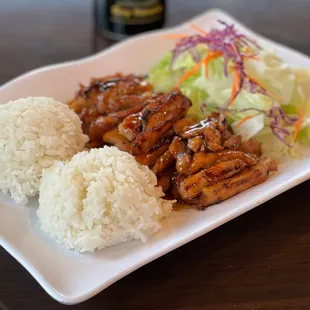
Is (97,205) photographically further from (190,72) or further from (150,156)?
(190,72)

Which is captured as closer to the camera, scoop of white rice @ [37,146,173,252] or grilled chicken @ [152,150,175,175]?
scoop of white rice @ [37,146,173,252]

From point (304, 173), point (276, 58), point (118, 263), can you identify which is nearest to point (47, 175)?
point (118, 263)

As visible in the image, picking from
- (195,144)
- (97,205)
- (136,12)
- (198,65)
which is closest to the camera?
(97,205)

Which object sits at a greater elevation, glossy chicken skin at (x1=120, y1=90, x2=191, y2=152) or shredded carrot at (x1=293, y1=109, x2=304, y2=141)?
glossy chicken skin at (x1=120, y1=90, x2=191, y2=152)

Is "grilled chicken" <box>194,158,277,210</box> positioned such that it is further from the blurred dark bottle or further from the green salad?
the blurred dark bottle

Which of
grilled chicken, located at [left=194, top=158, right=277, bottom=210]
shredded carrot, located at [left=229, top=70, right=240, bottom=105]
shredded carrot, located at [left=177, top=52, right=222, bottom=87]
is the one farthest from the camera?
shredded carrot, located at [left=177, top=52, right=222, bottom=87]

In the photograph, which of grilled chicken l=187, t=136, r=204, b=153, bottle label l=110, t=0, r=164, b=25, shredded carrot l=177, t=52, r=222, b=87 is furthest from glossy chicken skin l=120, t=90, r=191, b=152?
bottle label l=110, t=0, r=164, b=25

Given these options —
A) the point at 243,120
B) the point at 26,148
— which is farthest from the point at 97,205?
the point at 243,120
